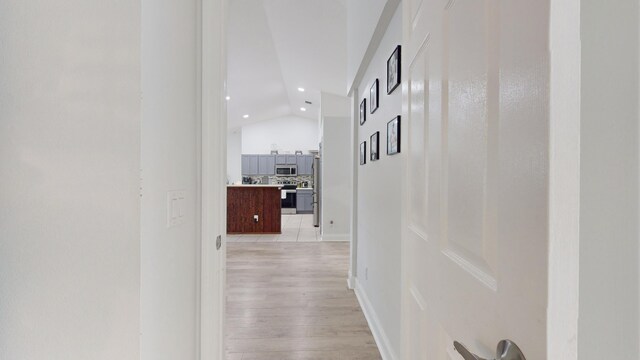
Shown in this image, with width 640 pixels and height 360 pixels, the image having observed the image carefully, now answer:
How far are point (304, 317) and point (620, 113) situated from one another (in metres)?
2.43

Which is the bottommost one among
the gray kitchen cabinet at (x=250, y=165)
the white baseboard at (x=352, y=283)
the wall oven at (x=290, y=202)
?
the white baseboard at (x=352, y=283)

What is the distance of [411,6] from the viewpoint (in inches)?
36.4

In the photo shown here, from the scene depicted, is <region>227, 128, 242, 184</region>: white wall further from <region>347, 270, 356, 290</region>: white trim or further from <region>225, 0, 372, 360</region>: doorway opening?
<region>347, 270, 356, 290</region>: white trim

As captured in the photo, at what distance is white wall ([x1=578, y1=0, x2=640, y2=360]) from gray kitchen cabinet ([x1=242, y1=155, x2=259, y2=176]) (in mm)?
9990

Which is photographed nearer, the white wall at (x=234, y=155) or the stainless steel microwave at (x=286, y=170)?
the stainless steel microwave at (x=286, y=170)

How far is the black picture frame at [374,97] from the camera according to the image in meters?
2.20

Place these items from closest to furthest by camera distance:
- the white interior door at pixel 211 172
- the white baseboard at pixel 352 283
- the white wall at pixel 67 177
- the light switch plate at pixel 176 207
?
the white wall at pixel 67 177, the light switch plate at pixel 176 207, the white interior door at pixel 211 172, the white baseboard at pixel 352 283

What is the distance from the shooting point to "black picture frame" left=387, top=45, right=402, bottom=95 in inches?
64.0

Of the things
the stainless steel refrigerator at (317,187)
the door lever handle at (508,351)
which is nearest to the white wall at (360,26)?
the door lever handle at (508,351)

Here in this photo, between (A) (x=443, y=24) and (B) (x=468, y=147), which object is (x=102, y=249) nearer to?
(B) (x=468, y=147)

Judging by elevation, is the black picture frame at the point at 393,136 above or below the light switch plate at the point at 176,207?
above

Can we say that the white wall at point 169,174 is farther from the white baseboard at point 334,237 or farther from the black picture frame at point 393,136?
the white baseboard at point 334,237

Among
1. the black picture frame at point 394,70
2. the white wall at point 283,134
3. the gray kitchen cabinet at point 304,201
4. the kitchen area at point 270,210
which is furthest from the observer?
the white wall at point 283,134

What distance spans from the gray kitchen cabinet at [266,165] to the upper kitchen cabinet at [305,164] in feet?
2.60
